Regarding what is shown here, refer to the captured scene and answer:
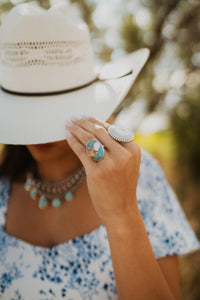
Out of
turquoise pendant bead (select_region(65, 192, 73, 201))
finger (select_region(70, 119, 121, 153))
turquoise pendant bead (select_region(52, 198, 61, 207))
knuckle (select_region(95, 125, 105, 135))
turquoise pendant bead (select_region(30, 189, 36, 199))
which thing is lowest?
turquoise pendant bead (select_region(30, 189, 36, 199))

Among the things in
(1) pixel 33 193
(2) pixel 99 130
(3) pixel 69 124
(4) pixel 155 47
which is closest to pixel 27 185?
(1) pixel 33 193

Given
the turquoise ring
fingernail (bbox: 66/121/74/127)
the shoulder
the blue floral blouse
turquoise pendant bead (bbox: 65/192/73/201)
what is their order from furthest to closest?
1. the shoulder
2. turquoise pendant bead (bbox: 65/192/73/201)
3. the blue floral blouse
4. fingernail (bbox: 66/121/74/127)
5. the turquoise ring

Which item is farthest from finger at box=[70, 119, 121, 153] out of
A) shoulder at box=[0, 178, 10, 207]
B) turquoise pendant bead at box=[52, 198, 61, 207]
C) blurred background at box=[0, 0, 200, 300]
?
blurred background at box=[0, 0, 200, 300]

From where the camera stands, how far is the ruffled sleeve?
1.18 metres

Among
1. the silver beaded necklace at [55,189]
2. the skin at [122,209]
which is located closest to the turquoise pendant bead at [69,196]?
the silver beaded necklace at [55,189]

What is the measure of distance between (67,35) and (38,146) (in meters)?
0.50

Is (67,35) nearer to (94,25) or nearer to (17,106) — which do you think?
(17,106)

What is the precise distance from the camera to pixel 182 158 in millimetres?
3465

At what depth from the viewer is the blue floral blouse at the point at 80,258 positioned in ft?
3.63

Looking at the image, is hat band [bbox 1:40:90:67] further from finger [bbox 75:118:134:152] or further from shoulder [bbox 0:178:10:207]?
shoulder [bbox 0:178:10:207]

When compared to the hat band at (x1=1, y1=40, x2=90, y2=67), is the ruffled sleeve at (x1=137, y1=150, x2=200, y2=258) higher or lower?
lower

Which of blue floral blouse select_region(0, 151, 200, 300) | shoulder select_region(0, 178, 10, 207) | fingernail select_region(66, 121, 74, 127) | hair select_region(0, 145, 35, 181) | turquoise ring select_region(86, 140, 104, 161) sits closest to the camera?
Result: turquoise ring select_region(86, 140, 104, 161)

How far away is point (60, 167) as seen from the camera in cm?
140

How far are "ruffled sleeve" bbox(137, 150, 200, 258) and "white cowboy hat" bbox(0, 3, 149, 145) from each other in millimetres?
520
